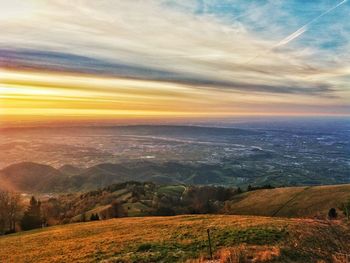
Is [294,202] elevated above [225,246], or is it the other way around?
[225,246]

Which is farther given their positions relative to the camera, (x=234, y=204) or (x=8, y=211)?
(x=234, y=204)

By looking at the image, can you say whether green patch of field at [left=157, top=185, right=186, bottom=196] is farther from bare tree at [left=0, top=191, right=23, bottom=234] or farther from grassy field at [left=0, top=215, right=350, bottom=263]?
grassy field at [left=0, top=215, right=350, bottom=263]

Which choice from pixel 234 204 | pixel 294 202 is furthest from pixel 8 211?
pixel 294 202

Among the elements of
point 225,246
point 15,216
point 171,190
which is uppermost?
point 225,246

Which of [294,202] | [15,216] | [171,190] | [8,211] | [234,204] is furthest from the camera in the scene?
[171,190]

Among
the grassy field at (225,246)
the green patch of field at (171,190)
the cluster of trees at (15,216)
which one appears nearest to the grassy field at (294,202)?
the grassy field at (225,246)

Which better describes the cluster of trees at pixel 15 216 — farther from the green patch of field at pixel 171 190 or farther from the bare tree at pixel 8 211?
the green patch of field at pixel 171 190

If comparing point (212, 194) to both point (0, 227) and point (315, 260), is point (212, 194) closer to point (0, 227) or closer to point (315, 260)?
point (0, 227)

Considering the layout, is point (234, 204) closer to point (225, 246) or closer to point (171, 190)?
point (171, 190)
